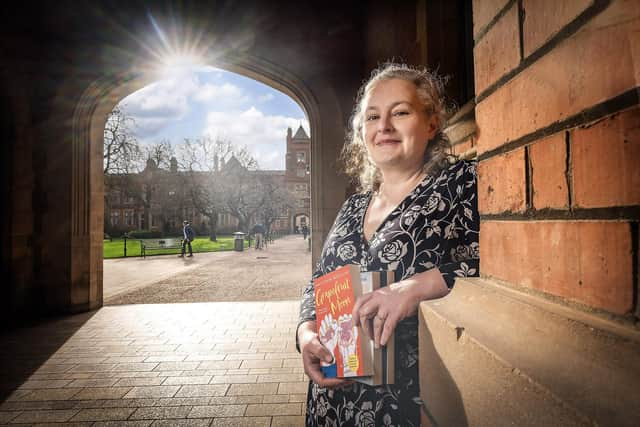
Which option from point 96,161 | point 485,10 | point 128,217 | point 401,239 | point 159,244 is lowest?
point 159,244

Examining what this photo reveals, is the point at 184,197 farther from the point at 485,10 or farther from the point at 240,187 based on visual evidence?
the point at 485,10

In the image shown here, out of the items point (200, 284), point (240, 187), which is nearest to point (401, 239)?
point (200, 284)

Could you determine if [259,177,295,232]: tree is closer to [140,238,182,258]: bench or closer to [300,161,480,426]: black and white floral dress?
[140,238,182,258]: bench

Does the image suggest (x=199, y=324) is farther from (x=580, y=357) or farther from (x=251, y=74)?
(x=580, y=357)

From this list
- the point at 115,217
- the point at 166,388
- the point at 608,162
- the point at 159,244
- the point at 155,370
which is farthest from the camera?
the point at 115,217

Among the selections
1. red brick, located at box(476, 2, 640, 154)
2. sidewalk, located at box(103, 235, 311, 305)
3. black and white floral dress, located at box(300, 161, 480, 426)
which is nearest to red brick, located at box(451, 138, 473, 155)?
black and white floral dress, located at box(300, 161, 480, 426)

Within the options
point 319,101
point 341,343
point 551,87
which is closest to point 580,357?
point 551,87

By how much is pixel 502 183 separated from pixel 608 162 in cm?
24

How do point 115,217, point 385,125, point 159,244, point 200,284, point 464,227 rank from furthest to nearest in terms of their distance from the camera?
1. point 115,217
2. point 159,244
3. point 200,284
4. point 385,125
5. point 464,227

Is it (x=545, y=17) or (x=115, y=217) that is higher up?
(x=115, y=217)

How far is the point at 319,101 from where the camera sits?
611cm

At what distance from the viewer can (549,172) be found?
51cm

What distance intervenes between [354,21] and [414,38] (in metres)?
2.78

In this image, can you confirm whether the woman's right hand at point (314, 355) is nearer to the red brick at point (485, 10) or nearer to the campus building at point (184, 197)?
the red brick at point (485, 10)
